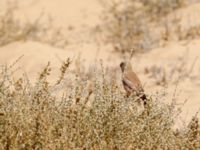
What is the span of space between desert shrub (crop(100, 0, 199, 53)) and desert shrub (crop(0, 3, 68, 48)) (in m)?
0.77

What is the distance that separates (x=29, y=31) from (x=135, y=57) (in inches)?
83.3

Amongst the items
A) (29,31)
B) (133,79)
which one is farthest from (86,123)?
(29,31)

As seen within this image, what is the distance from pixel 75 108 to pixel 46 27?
23.7ft

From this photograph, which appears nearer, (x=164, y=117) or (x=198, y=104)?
(x=164, y=117)

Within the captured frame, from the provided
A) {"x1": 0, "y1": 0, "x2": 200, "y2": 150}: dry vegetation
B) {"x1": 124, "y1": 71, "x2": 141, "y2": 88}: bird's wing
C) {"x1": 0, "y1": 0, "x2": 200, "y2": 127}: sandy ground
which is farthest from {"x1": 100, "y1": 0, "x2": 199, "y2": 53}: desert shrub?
{"x1": 0, "y1": 0, "x2": 200, "y2": 150}: dry vegetation

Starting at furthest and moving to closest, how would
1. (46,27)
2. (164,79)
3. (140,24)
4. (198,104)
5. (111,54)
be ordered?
1. (46,27)
2. (140,24)
3. (111,54)
4. (164,79)
5. (198,104)

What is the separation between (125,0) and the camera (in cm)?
1102

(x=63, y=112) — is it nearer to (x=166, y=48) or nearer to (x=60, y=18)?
(x=166, y=48)

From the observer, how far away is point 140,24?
9.44m

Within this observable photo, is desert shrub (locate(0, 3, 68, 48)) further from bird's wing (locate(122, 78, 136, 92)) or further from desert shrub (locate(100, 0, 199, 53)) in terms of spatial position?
bird's wing (locate(122, 78, 136, 92))

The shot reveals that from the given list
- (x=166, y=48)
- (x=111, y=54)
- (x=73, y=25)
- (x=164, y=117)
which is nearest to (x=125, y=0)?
(x=73, y=25)

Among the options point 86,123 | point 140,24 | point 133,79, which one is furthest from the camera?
point 140,24

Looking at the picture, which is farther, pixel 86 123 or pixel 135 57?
pixel 135 57

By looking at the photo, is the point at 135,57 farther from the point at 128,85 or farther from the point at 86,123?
the point at 86,123
